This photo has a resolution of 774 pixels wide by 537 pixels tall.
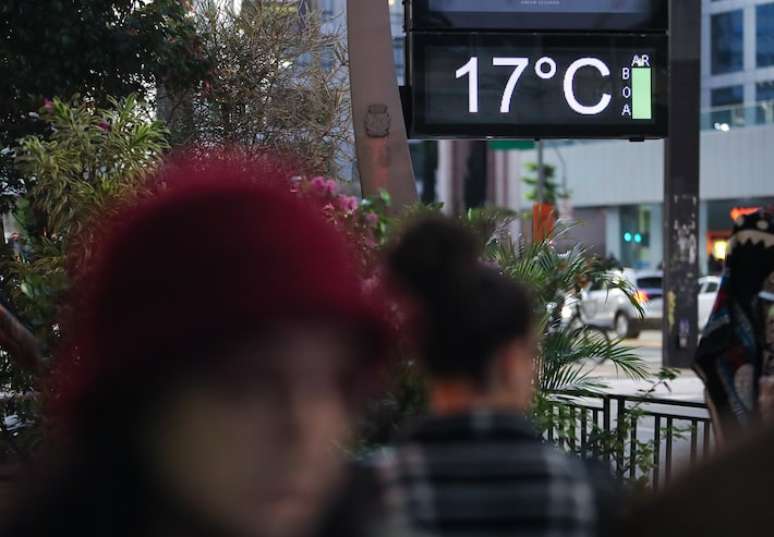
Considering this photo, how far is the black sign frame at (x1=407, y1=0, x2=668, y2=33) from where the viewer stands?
8688 millimetres

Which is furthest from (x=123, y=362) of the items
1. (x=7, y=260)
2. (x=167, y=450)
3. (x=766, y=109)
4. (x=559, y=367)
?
(x=766, y=109)

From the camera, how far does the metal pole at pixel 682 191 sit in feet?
69.1

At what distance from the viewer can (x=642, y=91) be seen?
30.6ft

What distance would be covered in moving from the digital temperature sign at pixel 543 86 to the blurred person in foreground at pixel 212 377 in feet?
24.4

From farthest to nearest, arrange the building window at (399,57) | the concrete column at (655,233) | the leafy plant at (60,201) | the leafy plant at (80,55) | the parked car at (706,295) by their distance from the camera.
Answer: the concrete column at (655,233) → the parked car at (706,295) → the leafy plant at (80,55) → the building window at (399,57) → the leafy plant at (60,201)

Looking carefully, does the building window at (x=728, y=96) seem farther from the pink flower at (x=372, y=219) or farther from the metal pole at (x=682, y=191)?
the pink flower at (x=372, y=219)

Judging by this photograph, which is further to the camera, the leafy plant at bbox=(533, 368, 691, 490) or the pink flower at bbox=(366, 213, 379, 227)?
the leafy plant at bbox=(533, 368, 691, 490)

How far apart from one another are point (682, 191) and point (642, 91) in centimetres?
1264

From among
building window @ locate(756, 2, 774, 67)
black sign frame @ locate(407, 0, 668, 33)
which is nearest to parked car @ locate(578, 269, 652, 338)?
building window @ locate(756, 2, 774, 67)

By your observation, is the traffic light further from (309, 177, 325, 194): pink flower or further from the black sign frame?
(309, 177, 325, 194): pink flower

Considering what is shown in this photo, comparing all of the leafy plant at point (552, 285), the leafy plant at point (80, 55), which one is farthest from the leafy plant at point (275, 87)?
the leafy plant at point (552, 285)

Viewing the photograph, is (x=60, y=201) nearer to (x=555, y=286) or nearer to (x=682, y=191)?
(x=555, y=286)

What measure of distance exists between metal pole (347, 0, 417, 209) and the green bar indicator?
2.20 m

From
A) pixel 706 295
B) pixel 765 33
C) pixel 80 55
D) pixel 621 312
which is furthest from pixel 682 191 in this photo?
pixel 765 33
